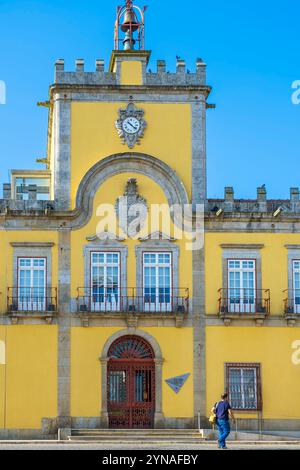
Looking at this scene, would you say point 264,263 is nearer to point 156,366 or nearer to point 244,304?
point 244,304

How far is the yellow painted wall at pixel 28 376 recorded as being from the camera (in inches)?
1843

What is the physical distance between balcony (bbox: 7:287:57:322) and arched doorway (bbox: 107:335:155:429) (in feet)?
8.95

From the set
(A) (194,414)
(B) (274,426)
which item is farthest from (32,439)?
(B) (274,426)

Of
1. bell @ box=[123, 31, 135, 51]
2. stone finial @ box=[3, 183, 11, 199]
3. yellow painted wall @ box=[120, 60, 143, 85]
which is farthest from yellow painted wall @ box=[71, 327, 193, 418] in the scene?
bell @ box=[123, 31, 135, 51]

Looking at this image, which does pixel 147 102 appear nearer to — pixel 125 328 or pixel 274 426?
pixel 125 328

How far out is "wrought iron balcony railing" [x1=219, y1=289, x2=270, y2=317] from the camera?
4816cm

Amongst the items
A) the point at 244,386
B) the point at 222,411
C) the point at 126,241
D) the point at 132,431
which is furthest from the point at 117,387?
the point at 222,411

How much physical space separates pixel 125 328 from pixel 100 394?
2607mm

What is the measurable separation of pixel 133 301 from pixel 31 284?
3.85 metres

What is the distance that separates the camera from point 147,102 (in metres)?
49.4

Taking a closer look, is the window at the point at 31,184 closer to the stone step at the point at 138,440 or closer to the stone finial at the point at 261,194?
the stone finial at the point at 261,194

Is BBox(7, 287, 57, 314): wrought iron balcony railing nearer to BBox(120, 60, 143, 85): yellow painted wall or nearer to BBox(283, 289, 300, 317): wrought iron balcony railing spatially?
BBox(120, 60, 143, 85): yellow painted wall

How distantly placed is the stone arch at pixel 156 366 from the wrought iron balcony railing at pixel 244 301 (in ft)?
9.14

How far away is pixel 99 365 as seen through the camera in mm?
47469
